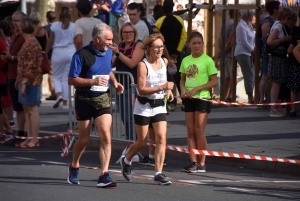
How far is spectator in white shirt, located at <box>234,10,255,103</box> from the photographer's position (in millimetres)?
16297

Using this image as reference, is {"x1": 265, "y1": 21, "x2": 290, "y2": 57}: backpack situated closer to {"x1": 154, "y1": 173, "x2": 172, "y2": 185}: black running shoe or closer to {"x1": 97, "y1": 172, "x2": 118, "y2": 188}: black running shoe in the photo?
{"x1": 154, "y1": 173, "x2": 172, "y2": 185}: black running shoe

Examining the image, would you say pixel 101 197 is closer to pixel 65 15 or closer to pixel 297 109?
pixel 297 109

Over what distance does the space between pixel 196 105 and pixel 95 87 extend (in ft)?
5.26

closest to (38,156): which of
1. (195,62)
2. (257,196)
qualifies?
(195,62)

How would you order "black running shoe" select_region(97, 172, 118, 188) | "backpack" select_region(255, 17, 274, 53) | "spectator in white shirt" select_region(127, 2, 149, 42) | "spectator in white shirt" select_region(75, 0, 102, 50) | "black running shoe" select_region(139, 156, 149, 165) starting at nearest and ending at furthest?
"black running shoe" select_region(97, 172, 118, 188)
"black running shoe" select_region(139, 156, 149, 165)
"spectator in white shirt" select_region(127, 2, 149, 42)
"spectator in white shirt" select_region(75, 0, 102, 50)
"backpack" select_region(255, 17, 274, 53)

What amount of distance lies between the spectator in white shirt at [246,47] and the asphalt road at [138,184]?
5.90 metres

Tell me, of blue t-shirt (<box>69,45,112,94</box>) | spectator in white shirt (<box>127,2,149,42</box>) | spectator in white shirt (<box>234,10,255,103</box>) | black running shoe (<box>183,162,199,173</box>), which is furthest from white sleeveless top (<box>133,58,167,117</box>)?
spectator in white shirt (<box>234,10,255,103</box>)

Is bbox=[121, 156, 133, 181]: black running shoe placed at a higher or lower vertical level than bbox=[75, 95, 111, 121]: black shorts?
lower

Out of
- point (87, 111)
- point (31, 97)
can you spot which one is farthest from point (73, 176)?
point (31, 97)

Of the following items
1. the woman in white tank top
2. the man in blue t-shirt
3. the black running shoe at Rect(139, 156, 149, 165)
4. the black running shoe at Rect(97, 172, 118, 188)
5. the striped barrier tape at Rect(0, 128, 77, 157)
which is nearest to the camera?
the black running shoe at Rect(97, 172, 118, 188)

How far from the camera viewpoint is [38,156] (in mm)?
11312

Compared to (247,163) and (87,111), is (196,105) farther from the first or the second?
(87,111)

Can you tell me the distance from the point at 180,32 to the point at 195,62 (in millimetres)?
5088

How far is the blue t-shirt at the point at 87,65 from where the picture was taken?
8703 millimetres
